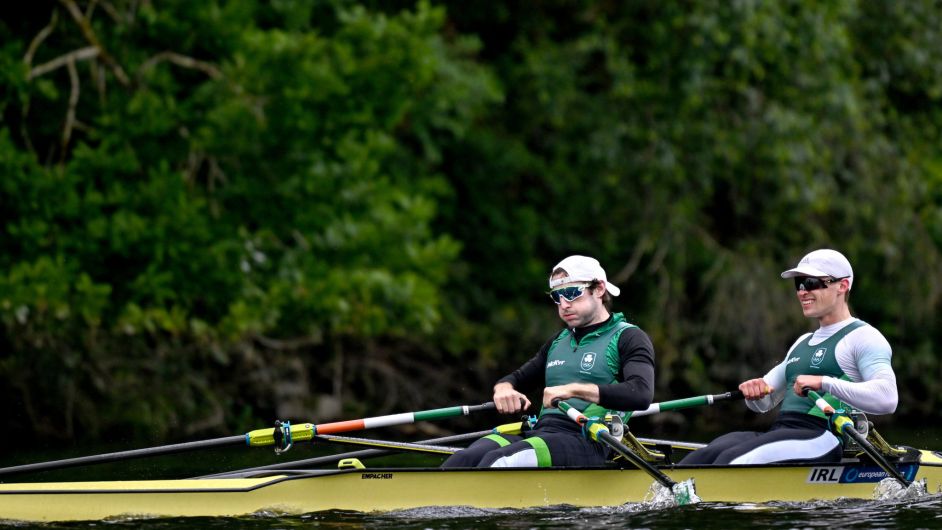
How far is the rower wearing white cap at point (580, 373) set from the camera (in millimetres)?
8805

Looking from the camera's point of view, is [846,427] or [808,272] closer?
[846,427]

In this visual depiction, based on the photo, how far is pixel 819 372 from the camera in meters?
9.13

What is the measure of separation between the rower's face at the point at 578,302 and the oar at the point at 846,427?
1.36m

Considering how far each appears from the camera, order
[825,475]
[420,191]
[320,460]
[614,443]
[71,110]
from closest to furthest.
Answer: [614,443] < [825,475] < [320,460] < [71,110] < [420,191]

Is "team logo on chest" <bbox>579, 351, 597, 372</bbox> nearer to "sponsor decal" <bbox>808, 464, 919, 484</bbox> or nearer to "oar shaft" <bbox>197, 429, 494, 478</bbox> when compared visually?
"oar shaft" <bbox>197, 429, 494, 478</bbox>

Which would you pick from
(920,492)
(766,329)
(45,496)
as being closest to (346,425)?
(45,496)

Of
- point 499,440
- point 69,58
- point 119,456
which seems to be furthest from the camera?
point 69,58

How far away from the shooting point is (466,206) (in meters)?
21.8

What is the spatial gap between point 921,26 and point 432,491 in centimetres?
1377

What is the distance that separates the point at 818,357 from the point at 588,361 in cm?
145

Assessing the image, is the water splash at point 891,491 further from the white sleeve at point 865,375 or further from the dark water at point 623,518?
the white sleeve at point 865,375

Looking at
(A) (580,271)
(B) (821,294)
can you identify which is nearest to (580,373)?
(A) (580,271)

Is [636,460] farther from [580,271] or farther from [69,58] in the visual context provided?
[69,58]

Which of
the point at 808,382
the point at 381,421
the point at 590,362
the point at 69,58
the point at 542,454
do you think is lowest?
the point at 542,454
